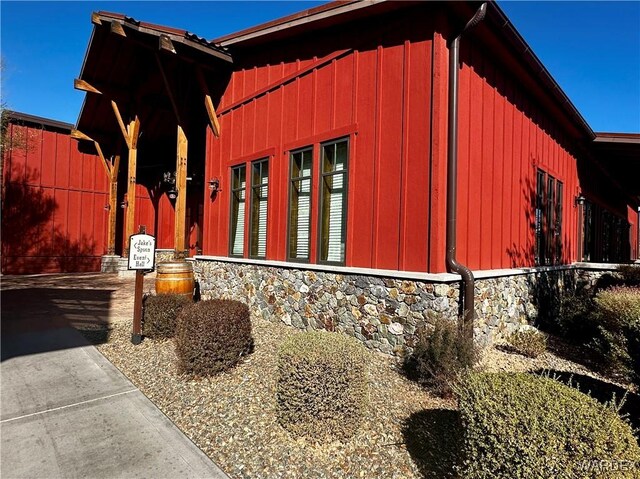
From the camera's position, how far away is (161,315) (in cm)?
556

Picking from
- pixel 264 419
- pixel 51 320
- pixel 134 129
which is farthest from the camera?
pixel 134 129

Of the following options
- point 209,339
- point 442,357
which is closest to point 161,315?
point 209,339

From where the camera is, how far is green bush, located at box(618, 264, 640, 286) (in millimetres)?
7168

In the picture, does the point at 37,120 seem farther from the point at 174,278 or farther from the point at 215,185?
the point at 174,278

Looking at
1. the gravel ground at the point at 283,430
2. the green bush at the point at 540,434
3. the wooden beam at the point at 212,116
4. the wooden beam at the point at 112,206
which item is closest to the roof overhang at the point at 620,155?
the gravel ground at the point at 283,430

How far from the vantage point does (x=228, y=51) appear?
792 centimetres

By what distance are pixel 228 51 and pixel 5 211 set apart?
1124 cm

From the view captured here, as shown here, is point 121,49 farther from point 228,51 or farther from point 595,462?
point 595,462

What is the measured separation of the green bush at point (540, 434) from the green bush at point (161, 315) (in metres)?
4.65

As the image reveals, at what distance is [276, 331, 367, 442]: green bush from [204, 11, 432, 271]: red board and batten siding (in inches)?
86.1

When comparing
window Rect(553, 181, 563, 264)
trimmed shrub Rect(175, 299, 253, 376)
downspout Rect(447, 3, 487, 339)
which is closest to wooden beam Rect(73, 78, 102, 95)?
trimmed shrub Rect(175, 299, 253, 376)

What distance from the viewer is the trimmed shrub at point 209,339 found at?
160 inches

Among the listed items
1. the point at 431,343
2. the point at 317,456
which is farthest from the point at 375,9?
the point at 317,456

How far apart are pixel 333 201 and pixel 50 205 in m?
13.5
